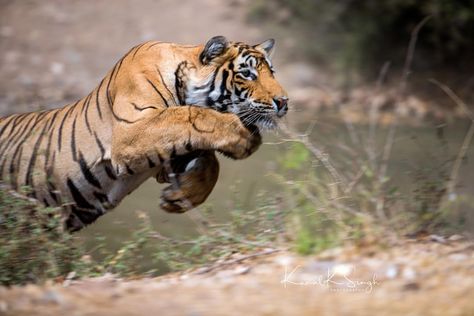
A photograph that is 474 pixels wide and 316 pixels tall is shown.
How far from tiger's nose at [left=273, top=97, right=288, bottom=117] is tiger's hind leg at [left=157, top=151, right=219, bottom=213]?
1.43ft

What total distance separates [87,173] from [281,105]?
3.92 feet

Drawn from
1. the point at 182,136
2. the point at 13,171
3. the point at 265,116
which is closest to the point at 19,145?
the point at 13,171

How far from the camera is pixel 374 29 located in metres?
11.6

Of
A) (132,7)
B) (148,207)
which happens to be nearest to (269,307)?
(148,207)

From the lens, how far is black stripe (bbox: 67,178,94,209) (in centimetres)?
498

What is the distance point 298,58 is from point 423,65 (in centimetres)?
168

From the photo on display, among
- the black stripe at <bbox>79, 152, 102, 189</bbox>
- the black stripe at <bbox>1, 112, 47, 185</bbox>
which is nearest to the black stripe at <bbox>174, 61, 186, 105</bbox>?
the black stripe at <bbox>79, 152, 102, 189</bbox>

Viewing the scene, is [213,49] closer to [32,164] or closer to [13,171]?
[32,164]

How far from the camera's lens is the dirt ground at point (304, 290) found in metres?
3.21

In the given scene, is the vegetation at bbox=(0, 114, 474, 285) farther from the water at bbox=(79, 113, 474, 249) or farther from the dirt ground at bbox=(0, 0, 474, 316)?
the water at bbox=(79, 113, 474, 249)

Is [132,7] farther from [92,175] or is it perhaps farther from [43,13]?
[92,175]

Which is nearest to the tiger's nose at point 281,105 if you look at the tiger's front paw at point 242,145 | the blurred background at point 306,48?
the tiger's front paw at point 242,145
